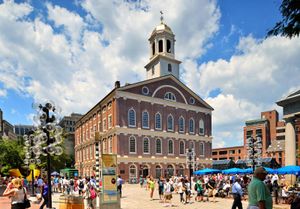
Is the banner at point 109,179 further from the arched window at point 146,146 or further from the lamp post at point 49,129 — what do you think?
the arched window at point 146,146

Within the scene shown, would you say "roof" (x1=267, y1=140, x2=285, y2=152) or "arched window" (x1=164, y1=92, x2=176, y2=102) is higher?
"arched window" (x1=164, y1=92, x2=176, y2=102)

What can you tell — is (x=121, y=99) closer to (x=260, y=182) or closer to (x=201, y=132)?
(x=201, y=132)

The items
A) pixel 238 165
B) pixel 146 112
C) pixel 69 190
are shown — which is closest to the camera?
pixel 69 190

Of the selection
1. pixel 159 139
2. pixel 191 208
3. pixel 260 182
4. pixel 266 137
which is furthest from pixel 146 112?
pixel 266 137

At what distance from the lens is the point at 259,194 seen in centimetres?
579

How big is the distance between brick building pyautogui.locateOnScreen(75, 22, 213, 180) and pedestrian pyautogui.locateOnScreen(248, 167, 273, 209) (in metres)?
45.3

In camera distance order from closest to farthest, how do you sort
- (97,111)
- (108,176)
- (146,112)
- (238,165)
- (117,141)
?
(108,176), (117,141), (146,112), (97,111), (238,165)

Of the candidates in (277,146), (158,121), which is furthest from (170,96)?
(277,146)

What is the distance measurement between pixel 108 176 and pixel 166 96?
42386 millimetres

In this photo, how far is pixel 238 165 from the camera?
9012 centimetres

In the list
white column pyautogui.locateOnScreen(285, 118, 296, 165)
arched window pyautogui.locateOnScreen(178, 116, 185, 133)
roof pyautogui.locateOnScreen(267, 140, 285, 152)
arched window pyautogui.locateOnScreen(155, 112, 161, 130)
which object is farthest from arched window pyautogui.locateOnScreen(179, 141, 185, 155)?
roof pyautogui.locateOnScreen(267, 140, 285, 152)

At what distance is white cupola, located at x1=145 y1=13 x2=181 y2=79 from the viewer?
2507 inches

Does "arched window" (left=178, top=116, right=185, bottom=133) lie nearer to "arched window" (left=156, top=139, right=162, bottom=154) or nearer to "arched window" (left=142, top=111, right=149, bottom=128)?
"arched window" (left=156, top=139, right=162, bottom=154)

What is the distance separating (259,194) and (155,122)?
168 ft
